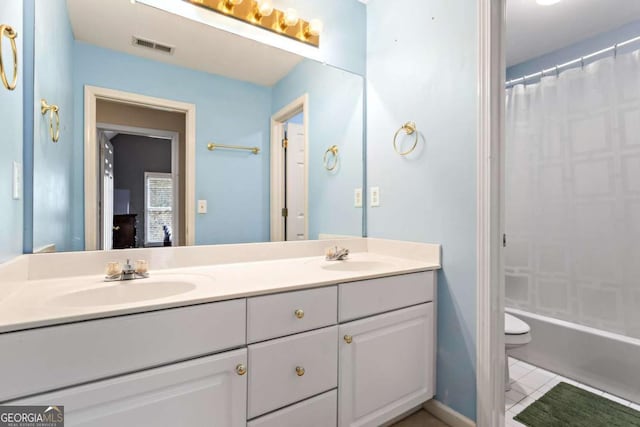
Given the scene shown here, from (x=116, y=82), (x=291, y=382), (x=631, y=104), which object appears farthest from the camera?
(x=631, y=104)

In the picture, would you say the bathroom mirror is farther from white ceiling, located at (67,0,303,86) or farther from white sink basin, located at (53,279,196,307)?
white sink basin, located at (53,279,196,307)

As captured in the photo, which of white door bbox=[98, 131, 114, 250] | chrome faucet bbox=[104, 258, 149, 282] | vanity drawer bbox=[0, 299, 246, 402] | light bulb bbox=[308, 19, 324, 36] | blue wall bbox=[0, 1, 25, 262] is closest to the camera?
vanity drawer bbox=[0, 299, 246, 402]

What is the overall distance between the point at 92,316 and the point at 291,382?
0.64 meters

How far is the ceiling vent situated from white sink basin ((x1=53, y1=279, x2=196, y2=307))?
39.1 inches

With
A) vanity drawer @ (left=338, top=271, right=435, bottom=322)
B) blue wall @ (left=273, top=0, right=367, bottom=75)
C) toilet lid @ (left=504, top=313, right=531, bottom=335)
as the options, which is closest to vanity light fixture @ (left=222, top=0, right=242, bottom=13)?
blue wall @ (left=273, top=0, right=367, bottom=75)

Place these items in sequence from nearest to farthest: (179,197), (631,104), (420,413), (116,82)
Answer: (116,82) → (179,197) → (420,413) → (631,104)

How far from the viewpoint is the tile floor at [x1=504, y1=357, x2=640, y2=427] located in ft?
5.25

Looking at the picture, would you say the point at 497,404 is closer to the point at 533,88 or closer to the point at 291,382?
the point at 291,382

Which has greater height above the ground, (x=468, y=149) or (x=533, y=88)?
(x=533, y=88)

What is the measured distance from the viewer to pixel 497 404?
1.28 meters

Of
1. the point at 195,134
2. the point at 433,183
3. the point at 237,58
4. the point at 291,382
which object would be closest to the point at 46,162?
the point at 195,134

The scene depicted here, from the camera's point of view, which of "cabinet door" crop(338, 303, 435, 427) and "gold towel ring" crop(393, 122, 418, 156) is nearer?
"cabinet door" crop(338, 303, 435, 427)

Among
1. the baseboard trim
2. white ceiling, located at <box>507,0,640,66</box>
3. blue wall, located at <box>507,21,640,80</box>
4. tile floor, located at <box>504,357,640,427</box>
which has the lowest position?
tile floor, located at <box>504,357,640,427</box>

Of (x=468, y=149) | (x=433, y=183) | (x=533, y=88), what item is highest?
(x=533, y=88)
